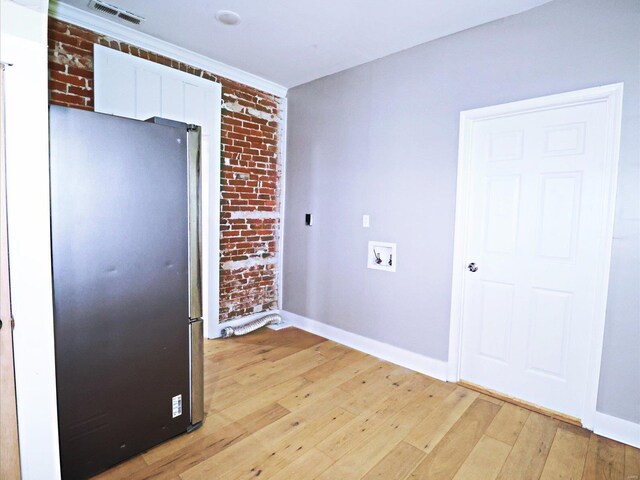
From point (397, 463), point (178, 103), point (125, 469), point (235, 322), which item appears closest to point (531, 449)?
point (397, 463)

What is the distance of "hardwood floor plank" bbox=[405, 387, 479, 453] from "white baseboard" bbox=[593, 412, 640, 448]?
0.72 m

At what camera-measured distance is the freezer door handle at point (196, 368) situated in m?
2.05

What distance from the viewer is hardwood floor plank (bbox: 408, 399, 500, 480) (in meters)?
1.84

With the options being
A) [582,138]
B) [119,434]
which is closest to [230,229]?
[119,434]

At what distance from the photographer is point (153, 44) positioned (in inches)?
116

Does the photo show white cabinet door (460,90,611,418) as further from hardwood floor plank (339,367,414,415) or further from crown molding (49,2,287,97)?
crown molding (49,2,287,97)

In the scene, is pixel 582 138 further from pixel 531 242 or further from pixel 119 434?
pixel 119 434

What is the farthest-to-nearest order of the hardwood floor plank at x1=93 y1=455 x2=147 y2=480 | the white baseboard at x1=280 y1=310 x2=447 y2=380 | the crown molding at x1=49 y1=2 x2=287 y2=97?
the white baseboard at x1=280 y1=310 x2=447 y2=380
the crown molding at x1=49 y1=2 x2=287 y2=97
the hardwood floor plank at x1=93 y1=455 x2=147 y2=480

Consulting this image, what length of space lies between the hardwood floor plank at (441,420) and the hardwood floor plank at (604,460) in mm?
698

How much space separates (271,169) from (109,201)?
247 centimetres

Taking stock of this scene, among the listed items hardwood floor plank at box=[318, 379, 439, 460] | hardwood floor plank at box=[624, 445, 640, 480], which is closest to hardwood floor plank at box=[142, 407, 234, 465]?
hardwood floor plank at box=[318, 379, 439, 460]

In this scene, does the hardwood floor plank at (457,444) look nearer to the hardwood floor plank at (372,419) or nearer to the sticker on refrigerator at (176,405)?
the hardwood floor plank at (372,419)

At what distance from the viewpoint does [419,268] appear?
2996mm

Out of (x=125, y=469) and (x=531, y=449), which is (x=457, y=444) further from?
(x=125, y=469)
